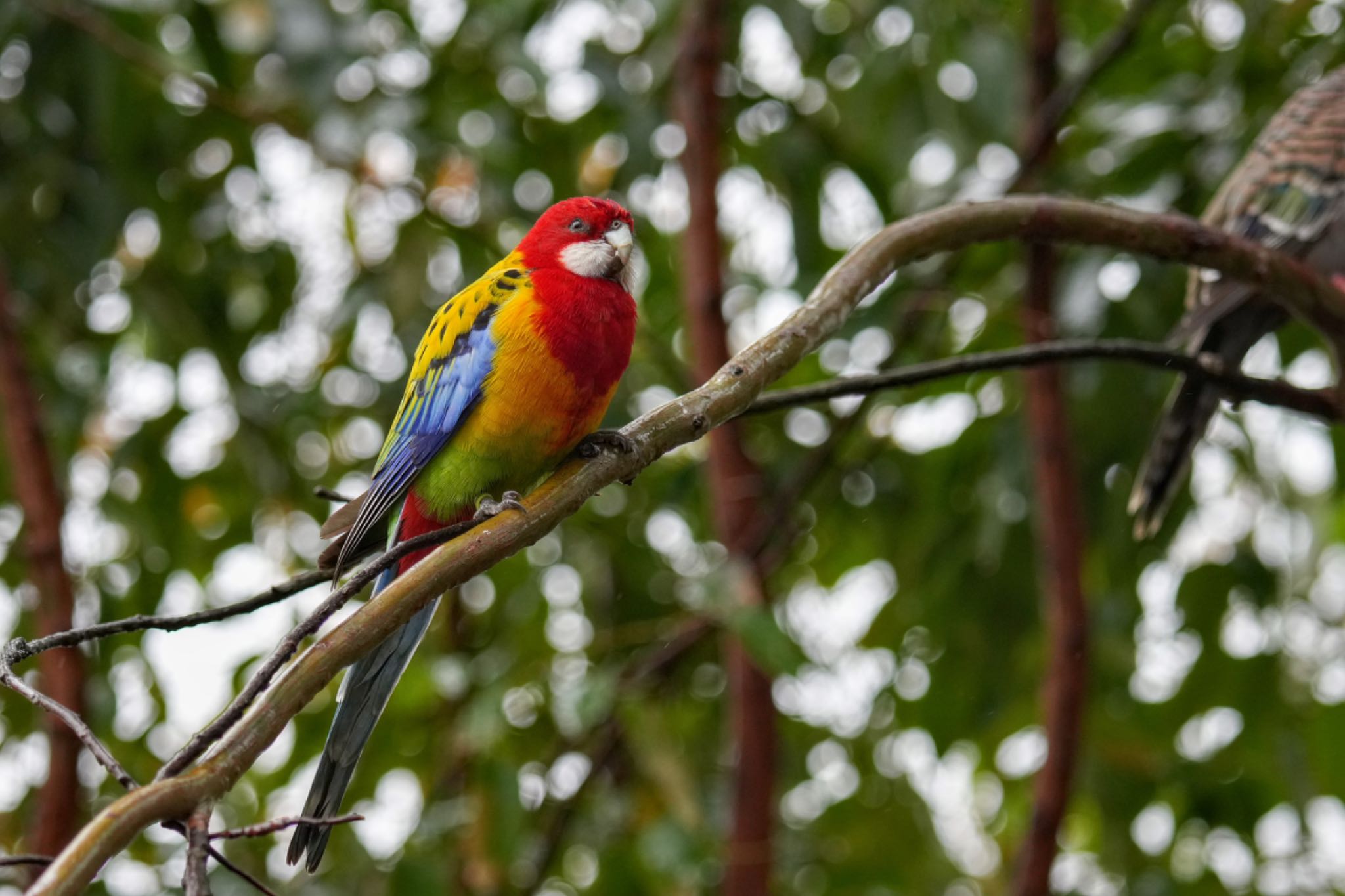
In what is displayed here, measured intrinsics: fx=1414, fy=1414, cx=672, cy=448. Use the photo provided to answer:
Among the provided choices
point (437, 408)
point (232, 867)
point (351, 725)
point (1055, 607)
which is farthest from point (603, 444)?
point (1055, 607)

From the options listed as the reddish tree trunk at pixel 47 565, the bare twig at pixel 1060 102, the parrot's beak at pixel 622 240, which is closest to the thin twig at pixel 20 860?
the parrot's beak at pixel 622 240

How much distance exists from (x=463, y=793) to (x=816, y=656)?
1.34m

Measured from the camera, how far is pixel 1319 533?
4402mm

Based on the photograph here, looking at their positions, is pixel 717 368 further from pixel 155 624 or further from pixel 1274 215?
pixel 155 624

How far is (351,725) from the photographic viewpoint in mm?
2549

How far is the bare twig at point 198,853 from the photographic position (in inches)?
52.5

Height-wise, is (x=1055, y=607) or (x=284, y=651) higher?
(x=284, y=651)

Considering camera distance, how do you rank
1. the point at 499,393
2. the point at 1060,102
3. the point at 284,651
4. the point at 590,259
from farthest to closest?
the point at 1060,102 → the point at 590,259 → the point at 499,393 → the point at 284,651

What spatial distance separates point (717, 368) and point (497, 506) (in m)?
1.68

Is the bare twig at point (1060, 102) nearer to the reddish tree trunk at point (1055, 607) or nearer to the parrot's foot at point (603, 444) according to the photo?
the reddish tree trunk at point (1055, 607)

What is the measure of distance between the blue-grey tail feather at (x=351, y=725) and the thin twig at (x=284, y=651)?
150 mm

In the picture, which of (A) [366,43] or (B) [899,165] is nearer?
(A) [366,43]

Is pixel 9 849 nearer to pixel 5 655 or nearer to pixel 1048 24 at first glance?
pixel 5 655

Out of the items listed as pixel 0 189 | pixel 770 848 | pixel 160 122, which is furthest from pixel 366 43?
pixel 770 848
